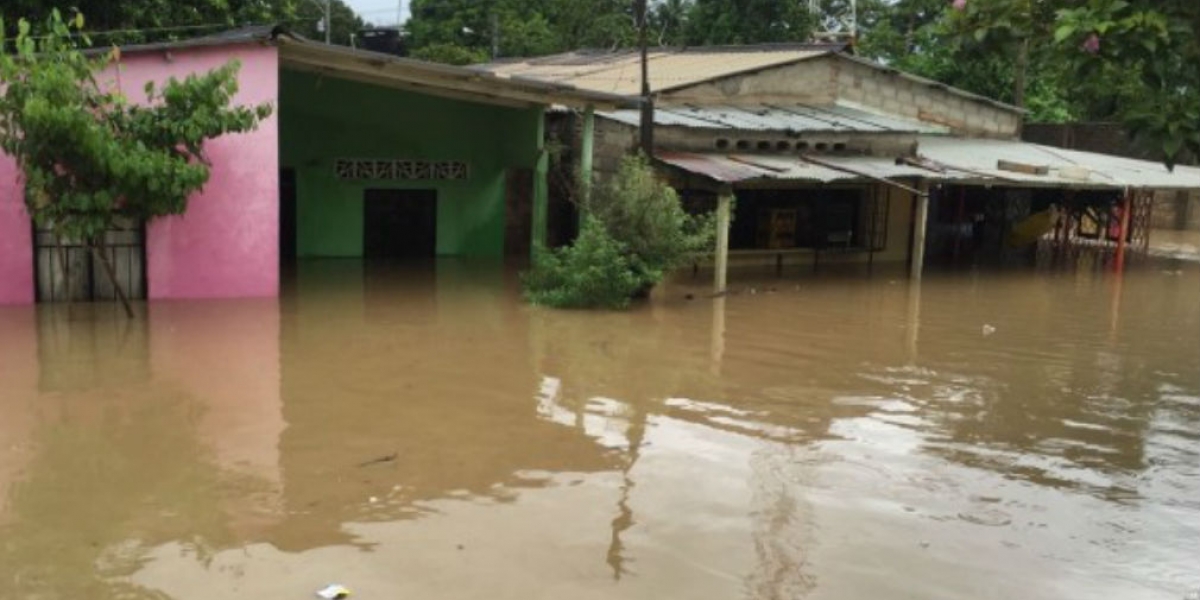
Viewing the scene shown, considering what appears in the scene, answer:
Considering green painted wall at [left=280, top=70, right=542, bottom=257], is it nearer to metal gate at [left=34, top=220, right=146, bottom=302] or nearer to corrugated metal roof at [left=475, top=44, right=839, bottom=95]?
corrugated metal roof at [left=475, top=44, right=839, bottom=95]

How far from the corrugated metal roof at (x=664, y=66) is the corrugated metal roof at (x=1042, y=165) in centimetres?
328

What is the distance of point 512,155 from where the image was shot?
66.7 feet

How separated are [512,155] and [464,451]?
520 inches

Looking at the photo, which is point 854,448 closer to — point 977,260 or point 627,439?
point 627,439

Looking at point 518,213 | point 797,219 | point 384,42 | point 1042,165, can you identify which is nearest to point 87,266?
point 518,213

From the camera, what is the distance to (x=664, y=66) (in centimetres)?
2261

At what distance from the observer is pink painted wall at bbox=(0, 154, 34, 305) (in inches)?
495

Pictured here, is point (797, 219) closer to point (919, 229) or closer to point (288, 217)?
point (919, 229)

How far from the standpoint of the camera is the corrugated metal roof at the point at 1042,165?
1980cm

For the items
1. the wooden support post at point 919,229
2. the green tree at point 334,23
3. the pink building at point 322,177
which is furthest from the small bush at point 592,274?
the green tree at point 334,23

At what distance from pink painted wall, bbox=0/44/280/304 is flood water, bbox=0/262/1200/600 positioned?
0.54 metres

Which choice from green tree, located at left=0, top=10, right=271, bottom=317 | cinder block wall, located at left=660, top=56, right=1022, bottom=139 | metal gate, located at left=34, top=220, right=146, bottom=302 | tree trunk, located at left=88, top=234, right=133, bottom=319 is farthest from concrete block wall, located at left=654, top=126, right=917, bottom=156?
tree trunk, located at left=88, top=234, right=133, bottom=319

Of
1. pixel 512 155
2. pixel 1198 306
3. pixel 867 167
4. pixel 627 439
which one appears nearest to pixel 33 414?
pixel 627 439

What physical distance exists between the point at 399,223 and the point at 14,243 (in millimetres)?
8176
